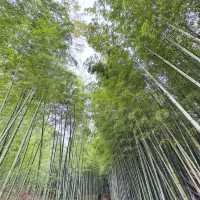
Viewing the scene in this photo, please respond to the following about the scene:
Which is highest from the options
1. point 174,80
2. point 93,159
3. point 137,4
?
point 137,4

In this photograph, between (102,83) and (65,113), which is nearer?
(102,83)

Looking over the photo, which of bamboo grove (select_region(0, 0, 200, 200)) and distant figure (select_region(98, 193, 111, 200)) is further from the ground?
bamboo grove (select_region(0, 0, 200, 200))

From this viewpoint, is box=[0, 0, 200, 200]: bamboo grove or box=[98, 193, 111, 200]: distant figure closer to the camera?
box=[0, 0, 200, 200]: bamboo grove

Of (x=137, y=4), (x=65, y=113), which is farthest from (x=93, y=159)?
(x=137, y=4)

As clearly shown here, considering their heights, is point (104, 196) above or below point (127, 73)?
below

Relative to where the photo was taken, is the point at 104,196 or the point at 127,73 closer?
the point at 127,73

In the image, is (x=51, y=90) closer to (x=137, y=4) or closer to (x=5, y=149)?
(x=5, y=149)

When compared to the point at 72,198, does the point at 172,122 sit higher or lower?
higher

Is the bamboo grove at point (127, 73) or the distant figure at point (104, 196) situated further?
the distant figure at point (104, 196)

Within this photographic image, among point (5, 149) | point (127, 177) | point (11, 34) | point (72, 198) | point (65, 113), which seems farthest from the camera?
point (127, 177)

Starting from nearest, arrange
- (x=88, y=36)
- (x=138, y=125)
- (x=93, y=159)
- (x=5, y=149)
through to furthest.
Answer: (x=5, y=149) → (x=138, y=125) → (x=88, y=36) → (x=93, y=159)

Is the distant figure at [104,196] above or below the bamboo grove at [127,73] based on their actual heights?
below

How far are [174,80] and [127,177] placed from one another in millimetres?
3217

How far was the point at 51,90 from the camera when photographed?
3.54 m
